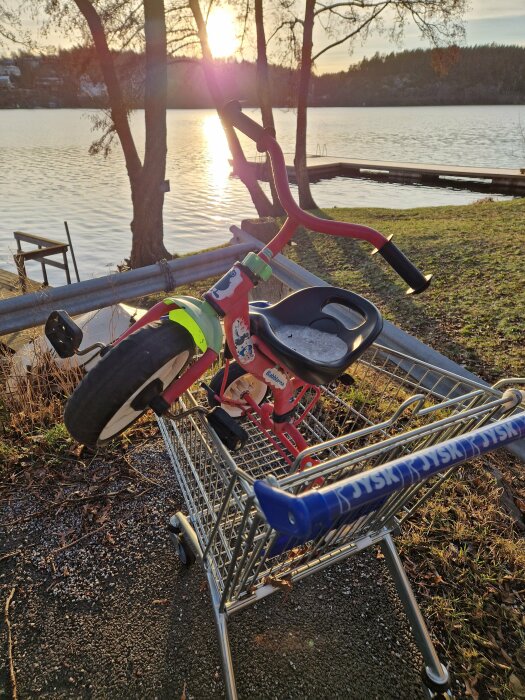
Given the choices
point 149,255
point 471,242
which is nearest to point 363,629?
point 471,242

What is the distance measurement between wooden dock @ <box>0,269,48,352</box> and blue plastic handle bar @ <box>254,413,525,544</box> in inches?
217

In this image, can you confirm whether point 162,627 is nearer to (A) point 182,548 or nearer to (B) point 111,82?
(A) point 182,548

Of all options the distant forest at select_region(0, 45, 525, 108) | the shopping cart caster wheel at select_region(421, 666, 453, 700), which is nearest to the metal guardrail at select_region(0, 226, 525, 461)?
the shopping cart caster wheel at select_region(421, 666, 453, 700)

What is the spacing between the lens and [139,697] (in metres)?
1.90

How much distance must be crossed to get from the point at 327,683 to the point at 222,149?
1736 inches

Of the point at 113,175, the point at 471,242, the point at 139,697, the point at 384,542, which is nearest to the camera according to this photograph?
the point at 139,697

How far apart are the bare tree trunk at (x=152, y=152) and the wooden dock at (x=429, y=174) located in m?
16.1

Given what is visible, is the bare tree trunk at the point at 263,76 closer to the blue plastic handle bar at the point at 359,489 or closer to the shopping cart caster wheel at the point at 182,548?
the shopping cart caster wheel at the point at 182,548

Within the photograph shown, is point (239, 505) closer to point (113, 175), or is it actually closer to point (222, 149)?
point (113, 175)

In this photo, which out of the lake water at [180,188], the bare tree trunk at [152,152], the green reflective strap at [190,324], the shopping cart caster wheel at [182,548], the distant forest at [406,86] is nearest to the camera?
the green reflective strap at [190,324]

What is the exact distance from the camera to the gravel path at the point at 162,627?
6.41ft

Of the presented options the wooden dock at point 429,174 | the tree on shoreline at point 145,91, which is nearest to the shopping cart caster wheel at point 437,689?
the tree on shoreline at point 145,91

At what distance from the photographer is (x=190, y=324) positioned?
1664mm

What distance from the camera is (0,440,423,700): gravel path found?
195cm
